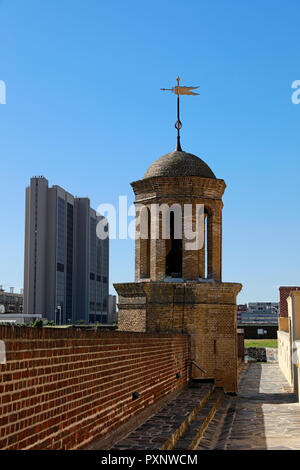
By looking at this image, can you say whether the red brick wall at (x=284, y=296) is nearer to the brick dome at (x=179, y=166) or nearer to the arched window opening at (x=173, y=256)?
the arched window opening at (x=173, y=256)

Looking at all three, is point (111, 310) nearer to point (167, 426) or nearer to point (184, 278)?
point (184, 278)

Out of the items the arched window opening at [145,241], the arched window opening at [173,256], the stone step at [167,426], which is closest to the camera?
the stone step at [167,426]

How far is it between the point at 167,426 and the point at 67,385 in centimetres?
343

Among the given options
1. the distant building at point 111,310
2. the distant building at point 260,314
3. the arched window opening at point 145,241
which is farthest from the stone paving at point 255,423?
the distant building at point 111,310

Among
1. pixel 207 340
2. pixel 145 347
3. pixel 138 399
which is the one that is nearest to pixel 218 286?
pixel 207 340

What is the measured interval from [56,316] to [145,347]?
83905 mm

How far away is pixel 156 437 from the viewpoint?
8.02 meters

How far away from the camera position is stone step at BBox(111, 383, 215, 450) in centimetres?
757

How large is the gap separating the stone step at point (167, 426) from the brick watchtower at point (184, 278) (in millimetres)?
2870

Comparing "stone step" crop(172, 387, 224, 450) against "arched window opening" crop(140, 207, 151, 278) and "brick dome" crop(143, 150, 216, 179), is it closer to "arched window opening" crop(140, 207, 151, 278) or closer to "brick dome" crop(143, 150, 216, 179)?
"arched window opening" crop(140, 207, 151, 278)

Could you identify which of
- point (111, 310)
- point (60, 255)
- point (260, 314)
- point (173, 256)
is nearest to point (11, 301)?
point (60, 255)

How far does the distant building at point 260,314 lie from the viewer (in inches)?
4047

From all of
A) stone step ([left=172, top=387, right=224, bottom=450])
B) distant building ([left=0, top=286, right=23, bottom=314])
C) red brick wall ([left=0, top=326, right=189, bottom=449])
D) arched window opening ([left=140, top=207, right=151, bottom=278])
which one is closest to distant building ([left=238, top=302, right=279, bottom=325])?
distant building ([left=0, top=286, right=23, bottom=314])
